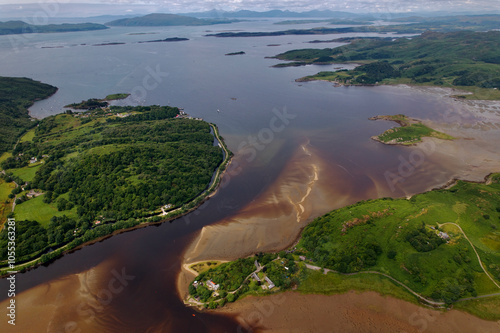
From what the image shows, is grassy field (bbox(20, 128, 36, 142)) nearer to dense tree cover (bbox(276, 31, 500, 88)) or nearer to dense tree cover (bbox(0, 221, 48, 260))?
dense tree cover (bbox(0, 221, 48, 260))

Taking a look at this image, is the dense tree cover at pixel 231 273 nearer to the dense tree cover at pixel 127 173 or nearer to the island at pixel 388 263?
the island at pixel 388 263

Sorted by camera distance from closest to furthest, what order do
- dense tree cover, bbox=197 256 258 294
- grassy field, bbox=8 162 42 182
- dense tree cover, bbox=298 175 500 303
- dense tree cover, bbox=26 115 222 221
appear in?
dense tree cover, bbox=298 175 500 303 < dense tree cover, bbox=197 256 258 294 < dense tree cover, bbox=26 115 222 221 < grassy field, bbox=8 162 42 182

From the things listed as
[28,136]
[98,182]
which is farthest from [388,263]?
[28,136]

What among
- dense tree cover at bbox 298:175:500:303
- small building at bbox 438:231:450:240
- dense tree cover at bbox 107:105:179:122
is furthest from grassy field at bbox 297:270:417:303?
dense tree cover at bbox 107:105:179:122

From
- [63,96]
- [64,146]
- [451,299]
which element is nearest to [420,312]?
[451,299]

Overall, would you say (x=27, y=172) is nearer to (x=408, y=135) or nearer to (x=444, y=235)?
(x=444, y=235)

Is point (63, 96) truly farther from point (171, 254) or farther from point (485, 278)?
point (485, 278)
